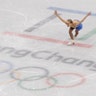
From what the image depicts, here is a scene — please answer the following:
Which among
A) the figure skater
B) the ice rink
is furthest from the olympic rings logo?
the figure skater

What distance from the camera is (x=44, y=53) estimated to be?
28.8 ft

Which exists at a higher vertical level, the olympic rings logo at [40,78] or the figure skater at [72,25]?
the figure skater at [72,25]

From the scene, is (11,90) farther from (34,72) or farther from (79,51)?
(79,51)

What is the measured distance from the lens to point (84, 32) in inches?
395

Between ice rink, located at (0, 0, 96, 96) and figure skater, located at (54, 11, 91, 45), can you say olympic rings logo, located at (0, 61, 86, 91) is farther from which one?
figure skater, located at (54, 11, 91, 45)

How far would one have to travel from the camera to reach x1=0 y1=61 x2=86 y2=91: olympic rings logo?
731 cm

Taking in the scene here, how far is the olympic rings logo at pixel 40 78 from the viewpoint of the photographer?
731cm

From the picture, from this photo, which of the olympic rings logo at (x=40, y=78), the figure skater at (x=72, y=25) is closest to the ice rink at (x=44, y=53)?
the olympic rings logo at (x=40, y=78)

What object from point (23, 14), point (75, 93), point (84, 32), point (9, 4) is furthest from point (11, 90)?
point (9, 4)

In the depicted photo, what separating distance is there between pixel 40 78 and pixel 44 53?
1233 mm

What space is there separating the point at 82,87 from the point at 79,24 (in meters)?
2.36

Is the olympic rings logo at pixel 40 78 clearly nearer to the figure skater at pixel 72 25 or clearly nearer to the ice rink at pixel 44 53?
the ice rink at pixel 44 53

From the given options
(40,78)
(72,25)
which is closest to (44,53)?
(72,25)

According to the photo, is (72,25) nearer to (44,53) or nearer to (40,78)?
(44,53)
